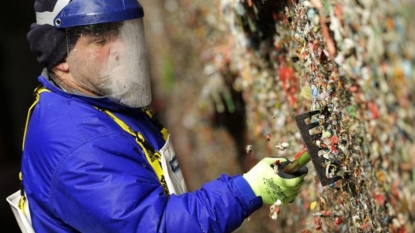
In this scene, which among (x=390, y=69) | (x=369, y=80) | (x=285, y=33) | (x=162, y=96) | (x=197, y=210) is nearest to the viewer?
(x=390, y=69)

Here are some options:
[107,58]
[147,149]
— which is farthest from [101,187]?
[107,58]

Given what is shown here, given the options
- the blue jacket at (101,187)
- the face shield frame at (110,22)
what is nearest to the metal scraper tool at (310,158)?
the blue jacket at (101,187)

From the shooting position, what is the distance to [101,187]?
2449 millimetres

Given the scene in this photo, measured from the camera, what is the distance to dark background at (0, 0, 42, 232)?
A: 18.5ft

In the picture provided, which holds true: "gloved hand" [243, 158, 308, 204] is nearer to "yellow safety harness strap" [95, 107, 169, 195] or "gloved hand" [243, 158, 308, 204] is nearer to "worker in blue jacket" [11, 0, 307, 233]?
"worker in blue jacket" [11, 0, 307, 233]

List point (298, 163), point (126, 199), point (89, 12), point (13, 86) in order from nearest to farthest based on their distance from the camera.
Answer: point (126, 199), point (298, 163), point (89, 12), point (13, 86)

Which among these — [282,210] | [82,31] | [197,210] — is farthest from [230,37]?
[197,210]

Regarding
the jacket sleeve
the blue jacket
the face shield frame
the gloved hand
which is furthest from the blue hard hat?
the gloved hand

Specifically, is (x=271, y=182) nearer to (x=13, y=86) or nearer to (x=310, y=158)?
(x=310, y=158)

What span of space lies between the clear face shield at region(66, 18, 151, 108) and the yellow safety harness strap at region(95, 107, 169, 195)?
100 millimetres

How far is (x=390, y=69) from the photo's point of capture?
211 cm

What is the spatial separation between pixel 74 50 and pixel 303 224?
5.58ft

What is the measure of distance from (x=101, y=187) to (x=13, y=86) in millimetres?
3652

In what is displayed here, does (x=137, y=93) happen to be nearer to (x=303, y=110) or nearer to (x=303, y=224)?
(x=303, y=110)
